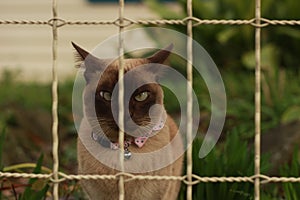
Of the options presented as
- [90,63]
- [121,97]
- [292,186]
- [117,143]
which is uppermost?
[90,63]

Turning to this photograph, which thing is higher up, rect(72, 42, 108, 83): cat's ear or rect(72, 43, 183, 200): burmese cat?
rect(72, 42, 108, 83): cat's ear

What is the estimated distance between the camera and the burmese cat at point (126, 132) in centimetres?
250

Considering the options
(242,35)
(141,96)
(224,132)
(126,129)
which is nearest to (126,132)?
(126,129)

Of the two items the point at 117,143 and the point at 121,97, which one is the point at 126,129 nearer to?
the point at 117,143

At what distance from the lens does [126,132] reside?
2.50 meters

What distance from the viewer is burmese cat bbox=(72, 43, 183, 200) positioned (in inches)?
98.5

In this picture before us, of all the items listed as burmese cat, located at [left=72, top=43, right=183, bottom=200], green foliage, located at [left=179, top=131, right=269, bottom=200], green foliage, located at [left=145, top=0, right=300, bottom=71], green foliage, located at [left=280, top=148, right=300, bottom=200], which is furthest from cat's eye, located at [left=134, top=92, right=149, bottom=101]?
green foliage, located at [left=145, top=0, right=300, bottom=71]

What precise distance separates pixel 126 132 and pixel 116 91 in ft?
0.47

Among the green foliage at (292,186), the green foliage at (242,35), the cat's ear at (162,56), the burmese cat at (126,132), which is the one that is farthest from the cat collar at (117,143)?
the green foliage at (242,35)

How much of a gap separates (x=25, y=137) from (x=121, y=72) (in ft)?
10.4

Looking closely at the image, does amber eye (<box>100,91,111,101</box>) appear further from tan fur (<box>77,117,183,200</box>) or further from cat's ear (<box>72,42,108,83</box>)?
tan fur (<box>77,117,183,200</box>)

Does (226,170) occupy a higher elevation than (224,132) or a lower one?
lower

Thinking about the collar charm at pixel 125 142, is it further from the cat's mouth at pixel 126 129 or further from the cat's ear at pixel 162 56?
the cat's ear at pixel 162 56

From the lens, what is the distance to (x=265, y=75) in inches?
228
